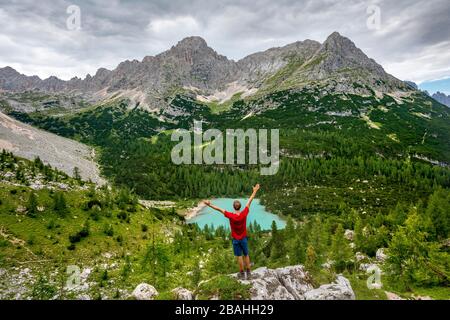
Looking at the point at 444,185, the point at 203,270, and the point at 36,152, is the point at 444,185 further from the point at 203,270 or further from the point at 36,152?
the point at 36,152

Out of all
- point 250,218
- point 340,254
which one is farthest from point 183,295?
point 250,218

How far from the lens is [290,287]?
1916 cm

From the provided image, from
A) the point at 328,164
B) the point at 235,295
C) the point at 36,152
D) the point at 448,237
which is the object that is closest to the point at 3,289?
the point at 235,295

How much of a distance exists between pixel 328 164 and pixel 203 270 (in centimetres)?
14164

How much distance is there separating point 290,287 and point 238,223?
21.7 feet

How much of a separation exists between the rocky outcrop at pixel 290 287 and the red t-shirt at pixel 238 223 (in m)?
3.09

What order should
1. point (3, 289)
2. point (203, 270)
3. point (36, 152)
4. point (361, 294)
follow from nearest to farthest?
point (361, 294)
point (3, 289)
point (203, 270)
point (36, 152)

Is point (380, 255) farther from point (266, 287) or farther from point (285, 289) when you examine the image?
point (266, 287)

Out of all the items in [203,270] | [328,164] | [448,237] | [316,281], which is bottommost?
[203,270]

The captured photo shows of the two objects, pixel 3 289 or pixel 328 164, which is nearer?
pixel 3 289

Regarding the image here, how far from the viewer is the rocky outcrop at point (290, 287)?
17141 mm

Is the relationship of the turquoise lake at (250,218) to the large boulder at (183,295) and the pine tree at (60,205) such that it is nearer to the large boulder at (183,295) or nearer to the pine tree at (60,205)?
the pine tree at (60,205)

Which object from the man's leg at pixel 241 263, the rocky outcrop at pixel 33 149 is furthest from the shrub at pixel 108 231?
the rocky outcrop at pixel 33 149

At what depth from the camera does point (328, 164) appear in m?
179
